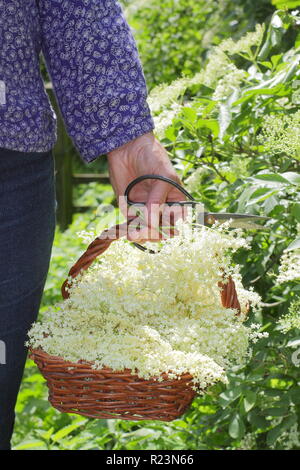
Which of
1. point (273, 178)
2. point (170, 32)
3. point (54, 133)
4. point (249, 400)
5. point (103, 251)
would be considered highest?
point (170, 32)

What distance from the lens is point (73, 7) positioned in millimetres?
1425

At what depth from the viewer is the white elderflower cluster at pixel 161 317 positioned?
117cm

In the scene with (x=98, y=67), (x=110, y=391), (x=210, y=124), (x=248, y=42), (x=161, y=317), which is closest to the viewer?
(x=110, y=391)

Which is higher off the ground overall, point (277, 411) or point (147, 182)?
point (147, 182)

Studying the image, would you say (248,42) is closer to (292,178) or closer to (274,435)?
(292,178)

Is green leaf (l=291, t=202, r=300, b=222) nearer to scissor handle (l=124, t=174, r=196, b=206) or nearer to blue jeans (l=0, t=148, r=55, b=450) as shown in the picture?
scissor handle (l=124, t=174, r=196, b=206)

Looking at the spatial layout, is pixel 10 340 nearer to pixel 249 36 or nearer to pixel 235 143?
pixel 235 143

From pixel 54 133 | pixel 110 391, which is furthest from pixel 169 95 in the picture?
pixel 110 391

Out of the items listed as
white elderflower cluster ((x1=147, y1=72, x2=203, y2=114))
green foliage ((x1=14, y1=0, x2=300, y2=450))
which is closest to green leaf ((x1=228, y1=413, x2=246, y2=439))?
green foliage ((x1=14, y1=0, x2=300, y2=450))

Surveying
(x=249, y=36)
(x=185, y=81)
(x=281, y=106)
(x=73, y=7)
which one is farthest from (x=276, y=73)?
(x=73, y=7)

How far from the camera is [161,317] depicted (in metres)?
1.32

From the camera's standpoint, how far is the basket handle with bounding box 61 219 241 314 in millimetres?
1315

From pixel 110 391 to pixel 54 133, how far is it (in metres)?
0.56

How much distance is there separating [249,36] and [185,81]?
25 cm
